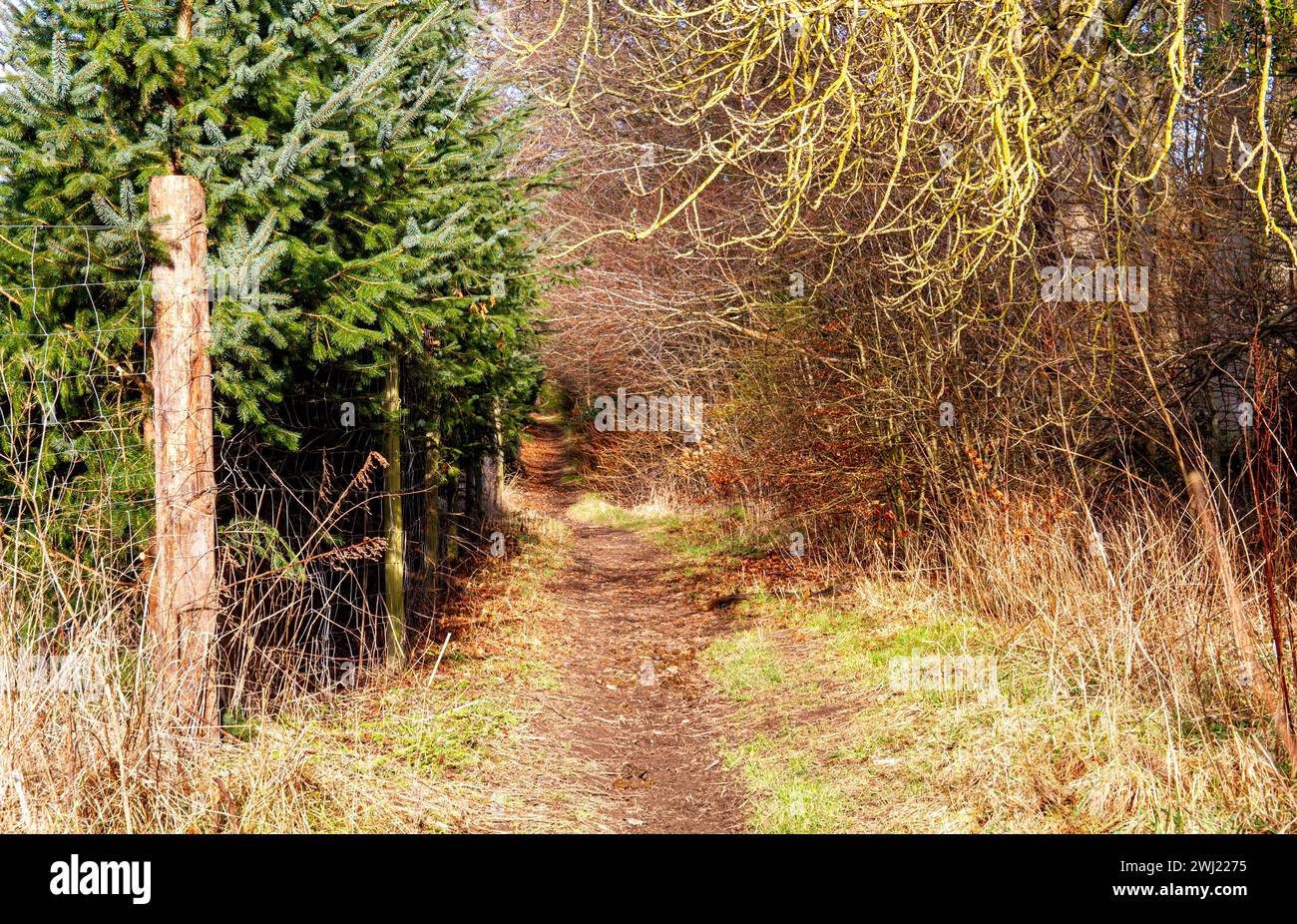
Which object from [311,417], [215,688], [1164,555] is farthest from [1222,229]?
[215,688]

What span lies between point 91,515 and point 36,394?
0.58 meters

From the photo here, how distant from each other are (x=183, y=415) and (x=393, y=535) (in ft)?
9.77

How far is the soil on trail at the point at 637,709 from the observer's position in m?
5.30

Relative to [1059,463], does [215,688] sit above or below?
below

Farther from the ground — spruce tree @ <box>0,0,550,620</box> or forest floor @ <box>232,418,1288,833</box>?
spruce tree @ <box>0,0,550,620</box>

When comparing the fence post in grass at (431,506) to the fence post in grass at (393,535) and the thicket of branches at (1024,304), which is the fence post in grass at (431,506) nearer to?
the fence post in grass at (393,535)

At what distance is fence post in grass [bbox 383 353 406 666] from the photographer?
7.02 m

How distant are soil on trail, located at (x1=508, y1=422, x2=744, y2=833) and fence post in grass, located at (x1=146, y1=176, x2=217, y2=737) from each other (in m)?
2.18

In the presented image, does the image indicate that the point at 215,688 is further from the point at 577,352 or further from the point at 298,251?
the point at 577,352

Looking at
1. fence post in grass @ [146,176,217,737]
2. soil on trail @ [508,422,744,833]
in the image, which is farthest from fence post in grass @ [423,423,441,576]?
fence post in grass @ [146,176,217,737]

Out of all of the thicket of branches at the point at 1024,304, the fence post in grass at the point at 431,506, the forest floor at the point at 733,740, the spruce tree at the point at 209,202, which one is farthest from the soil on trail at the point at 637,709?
the spruce tree at the point at 209,202

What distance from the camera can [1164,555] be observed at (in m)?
5.17

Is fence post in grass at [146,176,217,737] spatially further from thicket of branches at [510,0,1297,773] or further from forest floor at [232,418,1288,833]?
thicket of branches at [510,0,1297,773]

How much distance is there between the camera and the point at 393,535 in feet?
23.9
